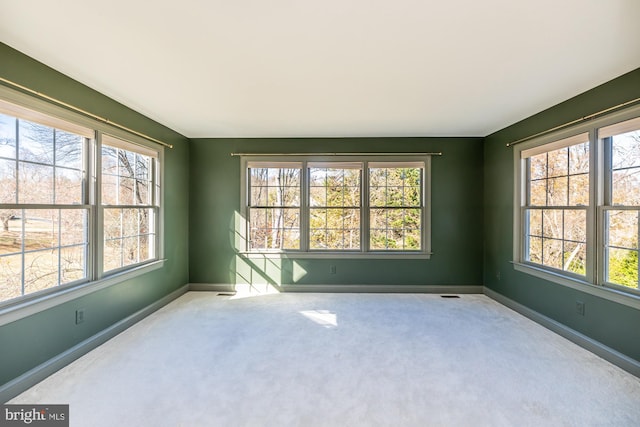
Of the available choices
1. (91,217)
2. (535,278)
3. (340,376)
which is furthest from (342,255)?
(91,217)

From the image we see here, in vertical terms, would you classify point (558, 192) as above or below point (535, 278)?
above

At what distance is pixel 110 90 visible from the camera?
2.60 metres

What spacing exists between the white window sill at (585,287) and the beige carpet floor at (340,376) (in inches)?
21.9

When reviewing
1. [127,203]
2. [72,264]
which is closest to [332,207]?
[127,203]

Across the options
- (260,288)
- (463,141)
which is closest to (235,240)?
(260,288)

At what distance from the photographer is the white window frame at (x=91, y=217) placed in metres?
1.95

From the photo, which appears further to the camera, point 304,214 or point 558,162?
point 304,214

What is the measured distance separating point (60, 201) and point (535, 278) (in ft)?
16.5

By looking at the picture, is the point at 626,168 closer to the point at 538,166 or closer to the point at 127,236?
the point at 538,166

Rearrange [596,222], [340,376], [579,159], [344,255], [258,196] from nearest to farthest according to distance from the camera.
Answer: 1. [340,376]
2. [596,222]
3. [579,159]
4. [344,255]
5. [258,196]

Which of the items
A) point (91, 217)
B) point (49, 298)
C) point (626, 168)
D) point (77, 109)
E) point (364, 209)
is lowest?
point (49, 298)

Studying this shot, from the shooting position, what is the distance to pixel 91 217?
8.44ft

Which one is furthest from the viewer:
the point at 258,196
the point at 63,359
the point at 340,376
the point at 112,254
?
the point at 258,196

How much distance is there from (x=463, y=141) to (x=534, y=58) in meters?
2.37
